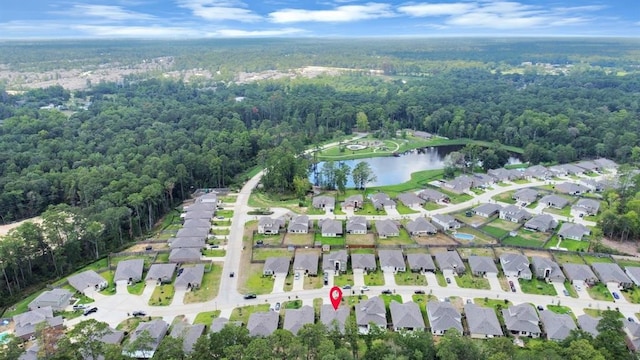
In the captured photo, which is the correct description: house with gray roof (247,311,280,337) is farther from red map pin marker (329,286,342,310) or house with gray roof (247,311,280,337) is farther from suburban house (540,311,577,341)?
suburban house (540,311,577,341)

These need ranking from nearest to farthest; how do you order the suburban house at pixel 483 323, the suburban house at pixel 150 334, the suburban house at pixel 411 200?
the suburban house at pixel 150 334 → the suburban house at pixel 483 323 → the suburban house at pixel 411 200

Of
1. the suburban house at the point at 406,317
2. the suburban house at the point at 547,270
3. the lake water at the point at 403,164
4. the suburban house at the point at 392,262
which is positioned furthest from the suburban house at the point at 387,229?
the lake water at the point at 403,164

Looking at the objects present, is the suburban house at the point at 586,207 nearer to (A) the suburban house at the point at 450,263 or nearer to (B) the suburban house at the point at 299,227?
(A) the suburban house at the point at 450,263

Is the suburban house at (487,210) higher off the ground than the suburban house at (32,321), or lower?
higher

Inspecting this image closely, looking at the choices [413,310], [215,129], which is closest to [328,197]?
[413,310]

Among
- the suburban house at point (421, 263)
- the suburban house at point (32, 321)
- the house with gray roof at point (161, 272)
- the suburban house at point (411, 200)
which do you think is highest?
the suburban house at point (411, 200)

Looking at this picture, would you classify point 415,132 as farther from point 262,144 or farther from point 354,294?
point 354,294

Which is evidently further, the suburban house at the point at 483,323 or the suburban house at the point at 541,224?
the suburban house at the point at 541,224

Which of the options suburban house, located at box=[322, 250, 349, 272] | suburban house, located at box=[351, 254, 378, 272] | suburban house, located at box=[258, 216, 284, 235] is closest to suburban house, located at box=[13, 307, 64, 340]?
suburban house, located at box=[258, 216, 284, 235]
